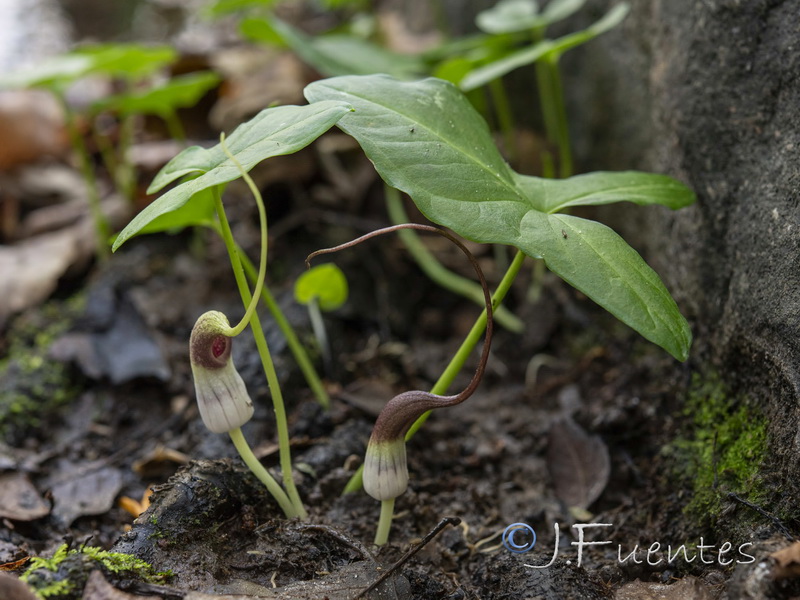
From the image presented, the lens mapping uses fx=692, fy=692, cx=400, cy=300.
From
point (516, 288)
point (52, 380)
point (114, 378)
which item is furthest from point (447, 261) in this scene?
point (52, 380)

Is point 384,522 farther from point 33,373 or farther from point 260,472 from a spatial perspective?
point 33,373

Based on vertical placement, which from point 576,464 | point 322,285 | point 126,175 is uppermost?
point 126,175

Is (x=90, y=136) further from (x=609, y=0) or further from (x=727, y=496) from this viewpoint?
(x=727, y=496)

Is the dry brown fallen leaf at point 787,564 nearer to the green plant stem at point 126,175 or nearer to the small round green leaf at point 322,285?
the small round green leaf at point 322,285

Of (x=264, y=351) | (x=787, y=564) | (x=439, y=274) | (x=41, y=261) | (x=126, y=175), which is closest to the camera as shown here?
(x=787, y=564)

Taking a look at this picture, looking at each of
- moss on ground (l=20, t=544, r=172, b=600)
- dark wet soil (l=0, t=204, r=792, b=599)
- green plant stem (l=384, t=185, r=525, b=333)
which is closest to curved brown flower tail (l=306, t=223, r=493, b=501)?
dark wet soil (l=0, t=204, r=792, b=599)

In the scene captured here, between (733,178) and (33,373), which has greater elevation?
(733,178)

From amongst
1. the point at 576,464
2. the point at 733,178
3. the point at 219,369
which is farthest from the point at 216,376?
the point at 733,178
